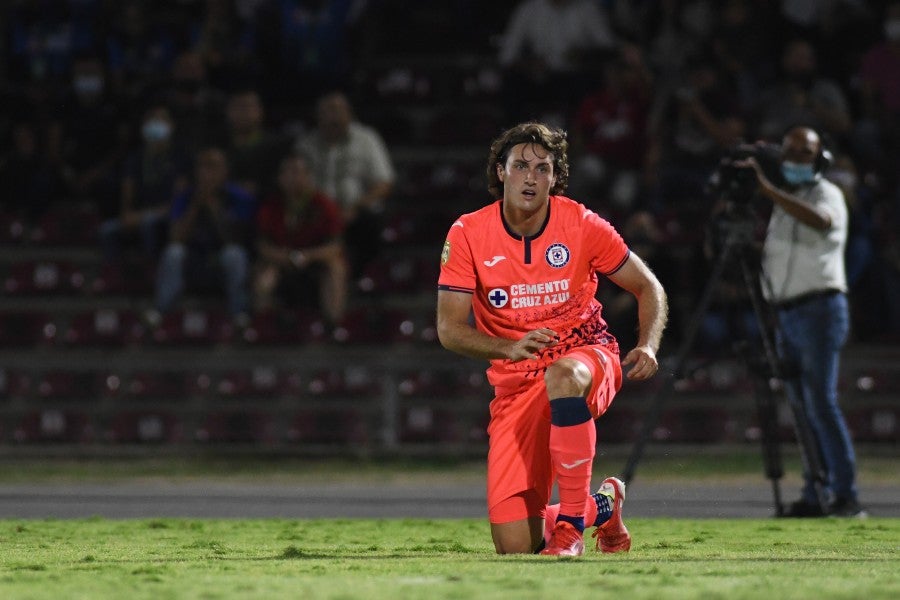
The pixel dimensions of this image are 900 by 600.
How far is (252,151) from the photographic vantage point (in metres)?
15.2

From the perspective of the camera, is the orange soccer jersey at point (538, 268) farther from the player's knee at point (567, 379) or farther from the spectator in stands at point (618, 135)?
the spectator in stands at point (618, 135)

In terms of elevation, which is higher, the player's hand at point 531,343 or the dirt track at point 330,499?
the player's hand at point 531,343

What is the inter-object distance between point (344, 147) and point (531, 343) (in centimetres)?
854

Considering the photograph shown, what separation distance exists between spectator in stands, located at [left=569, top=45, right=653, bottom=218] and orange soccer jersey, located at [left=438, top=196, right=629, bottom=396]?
7.58m

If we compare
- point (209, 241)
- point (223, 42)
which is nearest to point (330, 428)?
point (209, 241)

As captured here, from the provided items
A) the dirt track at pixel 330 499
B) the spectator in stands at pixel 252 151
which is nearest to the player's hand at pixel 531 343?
the dirt track at pixel 330 499

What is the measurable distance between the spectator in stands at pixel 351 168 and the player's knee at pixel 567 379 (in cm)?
787

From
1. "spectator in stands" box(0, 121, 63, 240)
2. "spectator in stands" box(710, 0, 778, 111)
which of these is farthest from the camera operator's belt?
"spectator in stands" box(0, 121, 63, 240)

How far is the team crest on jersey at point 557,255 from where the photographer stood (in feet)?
22.6

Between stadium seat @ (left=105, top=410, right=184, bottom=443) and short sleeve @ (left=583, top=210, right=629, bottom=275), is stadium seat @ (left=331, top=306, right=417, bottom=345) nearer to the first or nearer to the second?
stadium seat @ (left=105, top=410, right=184, bottom=443)

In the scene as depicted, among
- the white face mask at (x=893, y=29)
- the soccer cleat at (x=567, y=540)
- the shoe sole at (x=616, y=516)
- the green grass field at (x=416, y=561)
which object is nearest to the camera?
the green grass field at (x=416, y=561)

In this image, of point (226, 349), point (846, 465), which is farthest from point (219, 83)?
point (846, 465)

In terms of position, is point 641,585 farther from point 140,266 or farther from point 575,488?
point 140,266

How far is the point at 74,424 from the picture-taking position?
14.1 m
